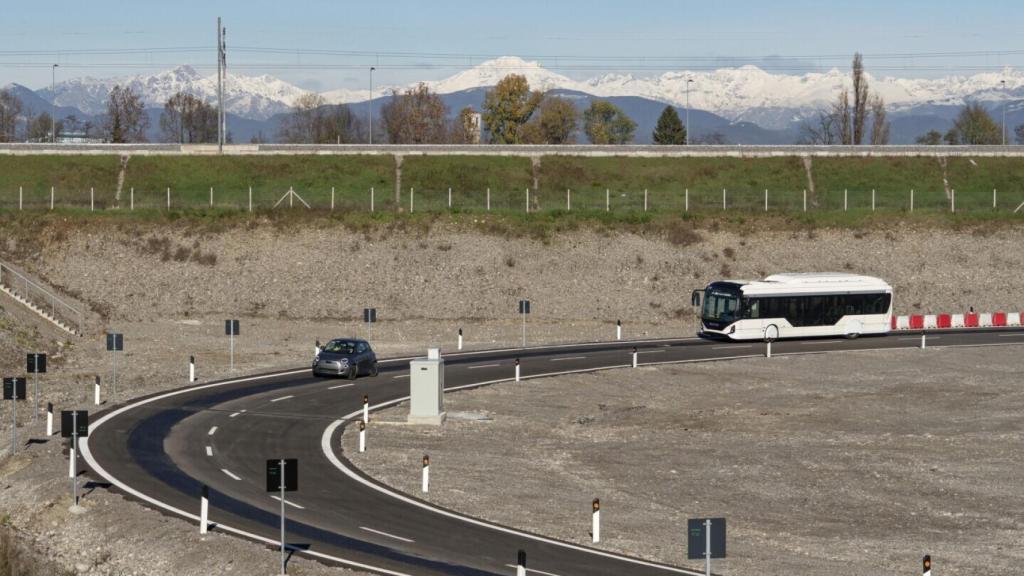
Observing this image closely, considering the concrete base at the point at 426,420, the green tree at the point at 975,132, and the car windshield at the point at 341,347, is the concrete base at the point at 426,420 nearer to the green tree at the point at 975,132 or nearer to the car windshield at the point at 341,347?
the car windshield at the point at 341,347

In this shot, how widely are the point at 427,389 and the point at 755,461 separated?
11258 millimetres

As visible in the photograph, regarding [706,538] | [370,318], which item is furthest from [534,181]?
[706,538]

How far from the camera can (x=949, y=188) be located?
101375 millimetres

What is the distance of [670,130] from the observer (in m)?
144

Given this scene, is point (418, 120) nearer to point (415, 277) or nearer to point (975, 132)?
point (975, 132)

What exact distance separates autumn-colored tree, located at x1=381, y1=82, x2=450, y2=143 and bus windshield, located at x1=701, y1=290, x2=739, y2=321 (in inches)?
4077

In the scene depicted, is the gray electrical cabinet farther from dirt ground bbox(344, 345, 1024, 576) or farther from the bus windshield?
the bus windshield

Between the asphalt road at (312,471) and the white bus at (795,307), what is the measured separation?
200 inches

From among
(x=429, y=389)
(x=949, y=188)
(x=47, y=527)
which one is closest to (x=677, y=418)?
(x=429, y=389)

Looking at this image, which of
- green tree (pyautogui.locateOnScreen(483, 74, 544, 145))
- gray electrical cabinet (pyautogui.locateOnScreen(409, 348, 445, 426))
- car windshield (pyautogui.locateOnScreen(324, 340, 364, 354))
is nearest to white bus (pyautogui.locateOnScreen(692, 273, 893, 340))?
car windshield (pyautogui.locateOnScreen(324, 340, 364, 354))

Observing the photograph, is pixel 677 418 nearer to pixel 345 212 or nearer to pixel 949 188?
pixel 345 212

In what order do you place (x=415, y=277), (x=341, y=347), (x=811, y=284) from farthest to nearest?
(x=415, y=277) < (x=811, y=284) < (x=341, y=347)

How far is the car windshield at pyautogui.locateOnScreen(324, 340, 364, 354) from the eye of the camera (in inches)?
2125

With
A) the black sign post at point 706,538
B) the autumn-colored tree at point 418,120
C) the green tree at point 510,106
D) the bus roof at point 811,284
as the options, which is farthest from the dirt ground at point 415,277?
the green tree at point 510,106
